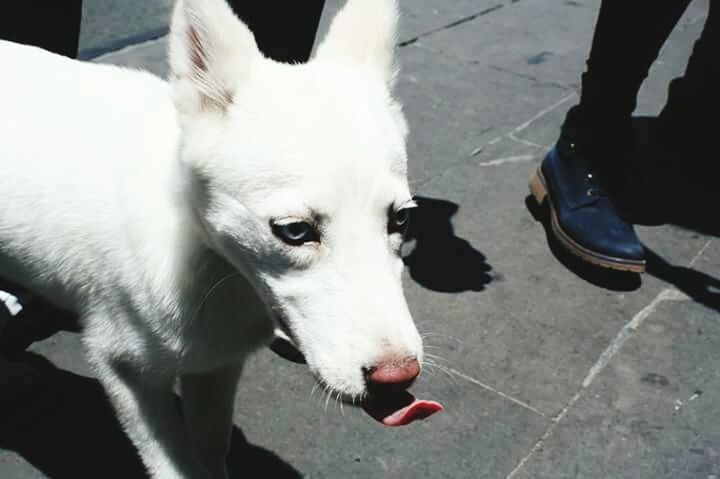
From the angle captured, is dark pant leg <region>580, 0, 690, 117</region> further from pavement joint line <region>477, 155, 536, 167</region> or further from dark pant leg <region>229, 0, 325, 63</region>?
dark pant leg <region>229, 0, 325, 63</region>

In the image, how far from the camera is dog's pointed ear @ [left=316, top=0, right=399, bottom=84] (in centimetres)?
209

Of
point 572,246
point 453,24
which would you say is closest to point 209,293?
point 572,246

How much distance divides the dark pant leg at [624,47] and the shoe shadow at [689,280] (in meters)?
0.66

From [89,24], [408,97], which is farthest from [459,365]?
[89,24]

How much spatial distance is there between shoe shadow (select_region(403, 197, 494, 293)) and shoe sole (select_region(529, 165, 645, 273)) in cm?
35

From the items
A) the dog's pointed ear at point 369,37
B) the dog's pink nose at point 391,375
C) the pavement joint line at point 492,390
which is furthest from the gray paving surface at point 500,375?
the dog's pointed ear at point 369,37

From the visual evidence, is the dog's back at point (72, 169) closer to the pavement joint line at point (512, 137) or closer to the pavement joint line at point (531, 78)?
the pavement joint line at point (512, 137)

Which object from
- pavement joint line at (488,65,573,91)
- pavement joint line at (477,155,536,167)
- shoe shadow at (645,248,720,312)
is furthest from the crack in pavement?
shoe shadow at (645,248,720,312)

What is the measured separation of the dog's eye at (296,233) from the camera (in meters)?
1.75

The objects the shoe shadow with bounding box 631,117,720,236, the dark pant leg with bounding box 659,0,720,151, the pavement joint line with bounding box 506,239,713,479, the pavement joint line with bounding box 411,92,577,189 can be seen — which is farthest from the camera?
the dark pant leg with bounding box 659,0,720,151

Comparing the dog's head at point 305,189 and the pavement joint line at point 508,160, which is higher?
the dog's head at point 305,189

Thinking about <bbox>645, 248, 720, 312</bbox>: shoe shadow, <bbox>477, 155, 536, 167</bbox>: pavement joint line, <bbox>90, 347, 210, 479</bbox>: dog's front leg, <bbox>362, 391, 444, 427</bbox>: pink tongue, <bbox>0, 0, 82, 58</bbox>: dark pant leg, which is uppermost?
<bbox>0, 0, 82, 58</bbox>: dark pant leg

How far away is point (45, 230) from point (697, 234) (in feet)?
9.53

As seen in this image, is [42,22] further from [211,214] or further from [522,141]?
[522,141]
